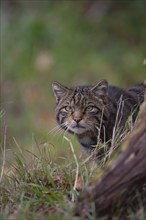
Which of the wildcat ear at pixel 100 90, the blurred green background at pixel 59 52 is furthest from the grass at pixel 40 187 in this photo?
the blurred green background at pixel 59 52

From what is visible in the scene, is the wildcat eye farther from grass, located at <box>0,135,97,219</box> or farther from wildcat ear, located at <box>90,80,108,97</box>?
grass, located at <box>0,135,97,219</box>

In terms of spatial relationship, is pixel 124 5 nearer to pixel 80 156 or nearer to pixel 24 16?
pixel 24 16

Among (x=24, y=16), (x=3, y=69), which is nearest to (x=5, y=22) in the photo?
(x=24, y=16)

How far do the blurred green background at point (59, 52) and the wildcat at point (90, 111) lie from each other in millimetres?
A: 6153

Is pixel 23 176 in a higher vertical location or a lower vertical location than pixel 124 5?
lower

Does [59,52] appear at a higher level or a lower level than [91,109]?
higher

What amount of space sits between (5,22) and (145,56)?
11.0 feet

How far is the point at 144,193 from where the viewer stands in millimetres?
5445

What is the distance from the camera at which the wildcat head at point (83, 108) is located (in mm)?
7707

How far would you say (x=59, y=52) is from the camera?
1587 centimetres

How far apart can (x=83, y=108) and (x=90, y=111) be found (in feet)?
0.27

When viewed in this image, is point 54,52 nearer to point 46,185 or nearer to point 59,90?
point 59,90

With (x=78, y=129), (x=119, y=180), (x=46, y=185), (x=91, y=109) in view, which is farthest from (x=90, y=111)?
(x=119, y=180)

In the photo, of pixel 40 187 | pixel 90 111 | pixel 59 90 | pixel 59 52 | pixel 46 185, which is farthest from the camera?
pixel 59 52
